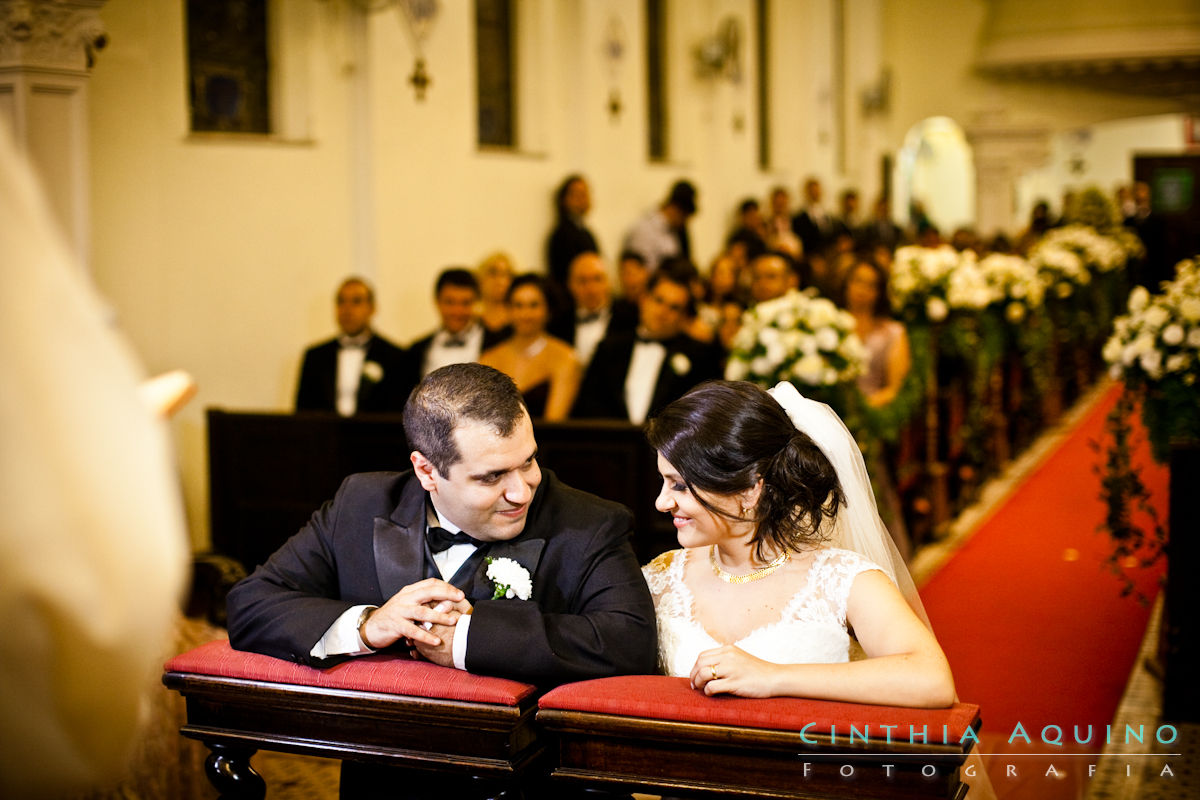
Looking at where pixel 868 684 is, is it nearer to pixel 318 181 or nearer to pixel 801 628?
pixel 801 628

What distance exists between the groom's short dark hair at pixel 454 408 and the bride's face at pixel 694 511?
0.36 metres

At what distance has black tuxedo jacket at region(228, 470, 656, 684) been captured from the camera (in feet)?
7.99

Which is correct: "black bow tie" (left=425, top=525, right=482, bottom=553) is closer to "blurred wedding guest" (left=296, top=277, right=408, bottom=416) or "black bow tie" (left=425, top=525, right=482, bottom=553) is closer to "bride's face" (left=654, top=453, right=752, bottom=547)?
"bride's face" (left=654, top=453, right=752, bottom=547)

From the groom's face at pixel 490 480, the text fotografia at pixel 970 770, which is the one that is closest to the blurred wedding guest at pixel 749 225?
the text fotografia at pixel 970 770

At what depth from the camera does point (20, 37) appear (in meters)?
5.83

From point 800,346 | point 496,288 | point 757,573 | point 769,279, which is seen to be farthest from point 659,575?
point 496,288

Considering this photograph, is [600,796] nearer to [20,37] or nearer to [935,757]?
[935,757]

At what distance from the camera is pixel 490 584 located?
2656mm

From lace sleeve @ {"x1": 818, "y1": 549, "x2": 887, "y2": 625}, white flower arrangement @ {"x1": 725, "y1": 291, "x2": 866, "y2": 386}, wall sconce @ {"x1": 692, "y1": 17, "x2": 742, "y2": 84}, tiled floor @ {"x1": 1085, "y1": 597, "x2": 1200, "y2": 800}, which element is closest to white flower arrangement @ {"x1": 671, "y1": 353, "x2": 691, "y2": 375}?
white flower arrangement @ {"x1": 725, "y1": 291, "x2": 866, "y2": 386}

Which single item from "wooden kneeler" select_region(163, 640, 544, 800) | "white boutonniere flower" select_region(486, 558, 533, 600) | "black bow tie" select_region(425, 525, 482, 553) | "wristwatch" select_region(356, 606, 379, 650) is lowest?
"wooden kneeler" select_region(163, 640, 544, 800)

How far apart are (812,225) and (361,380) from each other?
1011cm

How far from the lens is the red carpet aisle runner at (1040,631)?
428cm

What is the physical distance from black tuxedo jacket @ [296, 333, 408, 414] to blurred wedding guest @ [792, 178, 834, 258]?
360 inches

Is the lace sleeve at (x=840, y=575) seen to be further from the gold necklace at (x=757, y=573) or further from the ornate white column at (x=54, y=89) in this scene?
the ornate white column at (x=54, y=89)
